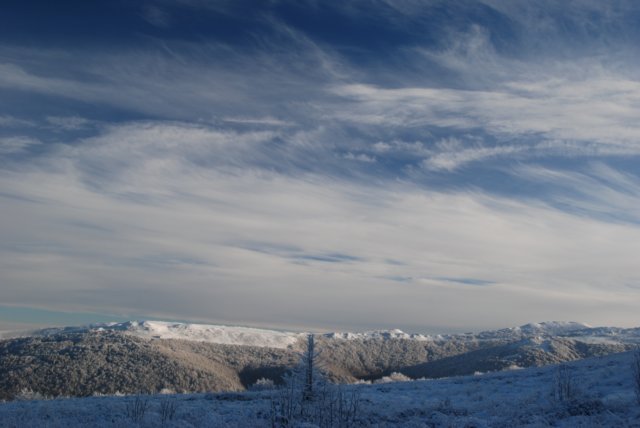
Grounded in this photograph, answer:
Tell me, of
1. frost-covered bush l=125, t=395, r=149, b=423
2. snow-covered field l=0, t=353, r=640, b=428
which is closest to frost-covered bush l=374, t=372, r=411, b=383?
snow-covered field l=0, t=353, r=640, b=428

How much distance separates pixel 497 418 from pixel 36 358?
170 m

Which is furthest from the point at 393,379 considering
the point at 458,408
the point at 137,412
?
→ the point at 137,412

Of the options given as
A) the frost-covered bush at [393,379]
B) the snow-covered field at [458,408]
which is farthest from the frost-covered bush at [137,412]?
the frost-covered bush at [393,379]

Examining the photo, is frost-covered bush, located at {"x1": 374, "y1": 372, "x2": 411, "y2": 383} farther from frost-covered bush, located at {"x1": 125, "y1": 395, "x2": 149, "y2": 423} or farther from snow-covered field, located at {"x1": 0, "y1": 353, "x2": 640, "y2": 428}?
frost-covered bush, located at {"x1": 125, "y1": 395, "x2": 149, "y2": 423}

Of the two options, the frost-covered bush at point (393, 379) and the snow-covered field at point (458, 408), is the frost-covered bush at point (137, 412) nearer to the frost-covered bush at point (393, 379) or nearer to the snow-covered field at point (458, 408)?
the snow-covered field at point (458, 408)

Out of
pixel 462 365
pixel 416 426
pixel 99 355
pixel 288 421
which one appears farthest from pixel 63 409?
pixel 462 365

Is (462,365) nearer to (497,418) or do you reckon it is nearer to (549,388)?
(549,388)

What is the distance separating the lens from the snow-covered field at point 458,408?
16703mm

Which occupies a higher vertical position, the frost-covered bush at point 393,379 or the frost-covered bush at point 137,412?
the frost-covered bush at point 137,412

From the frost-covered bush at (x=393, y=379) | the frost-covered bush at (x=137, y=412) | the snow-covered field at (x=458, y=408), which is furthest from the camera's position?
the frost-covered bush at (x=393, y=379)

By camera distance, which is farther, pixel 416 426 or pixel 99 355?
pixel 99 355

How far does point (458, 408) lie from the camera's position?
22781 mm

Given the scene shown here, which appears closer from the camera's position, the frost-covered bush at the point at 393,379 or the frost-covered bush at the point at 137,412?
the frost-covered bush at the point at 137,412

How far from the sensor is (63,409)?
25469mm
